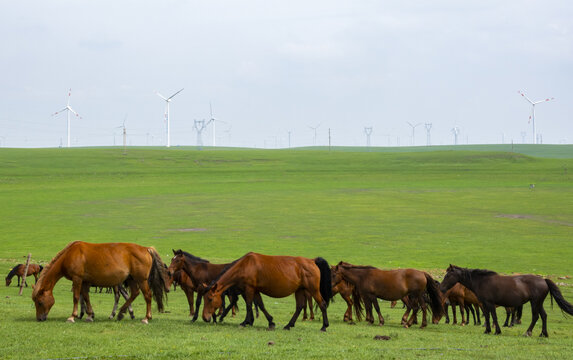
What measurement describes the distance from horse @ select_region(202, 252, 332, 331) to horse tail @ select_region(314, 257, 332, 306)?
405 millimetres

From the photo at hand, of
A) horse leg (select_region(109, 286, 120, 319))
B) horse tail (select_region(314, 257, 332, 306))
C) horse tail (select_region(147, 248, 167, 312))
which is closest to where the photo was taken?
horse leg (select_region(109, 286, 120, 319))

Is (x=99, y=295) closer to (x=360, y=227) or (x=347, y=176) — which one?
(x=360, y=227)

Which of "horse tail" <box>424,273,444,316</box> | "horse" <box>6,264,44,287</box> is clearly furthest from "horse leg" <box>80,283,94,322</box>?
"horse" <box>6,264,44,287</box>

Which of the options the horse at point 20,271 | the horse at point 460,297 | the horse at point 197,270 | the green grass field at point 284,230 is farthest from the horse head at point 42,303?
the horse at point 460,297

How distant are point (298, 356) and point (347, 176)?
9310 centimetres

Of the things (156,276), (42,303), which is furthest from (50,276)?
(156,276)

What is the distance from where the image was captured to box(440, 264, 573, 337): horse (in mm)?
15500

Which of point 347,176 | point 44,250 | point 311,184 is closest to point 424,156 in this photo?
point 347,176

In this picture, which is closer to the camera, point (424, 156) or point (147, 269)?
point (147, 269)

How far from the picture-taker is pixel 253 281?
563 inches

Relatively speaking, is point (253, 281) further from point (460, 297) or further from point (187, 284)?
point (460, 297)

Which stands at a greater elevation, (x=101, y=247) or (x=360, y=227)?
(x=101, y=247)

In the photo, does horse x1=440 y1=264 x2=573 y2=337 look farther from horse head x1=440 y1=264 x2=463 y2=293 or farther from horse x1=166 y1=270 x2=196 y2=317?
horse x1=166 y1=270 x2=196 y2=317

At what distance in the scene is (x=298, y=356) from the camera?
1103 cm
